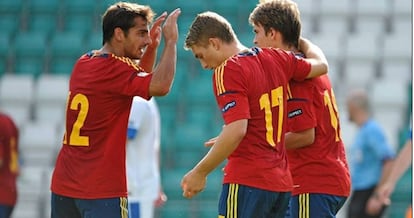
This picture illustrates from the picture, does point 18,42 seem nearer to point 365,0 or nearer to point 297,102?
point 365,0

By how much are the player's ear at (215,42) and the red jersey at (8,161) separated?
4.11 metres

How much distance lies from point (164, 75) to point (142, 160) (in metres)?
3.18

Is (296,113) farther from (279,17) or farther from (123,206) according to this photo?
(123,206)

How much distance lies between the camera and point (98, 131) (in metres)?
5.56

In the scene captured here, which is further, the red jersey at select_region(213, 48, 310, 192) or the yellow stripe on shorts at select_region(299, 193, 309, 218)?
the yellow stripe on shorts at select_region(299, 193, 309, 218)

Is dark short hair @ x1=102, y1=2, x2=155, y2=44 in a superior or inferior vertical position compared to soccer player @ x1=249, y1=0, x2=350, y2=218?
superior

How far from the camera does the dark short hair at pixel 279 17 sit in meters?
5.44

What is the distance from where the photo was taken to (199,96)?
1311 centimetres

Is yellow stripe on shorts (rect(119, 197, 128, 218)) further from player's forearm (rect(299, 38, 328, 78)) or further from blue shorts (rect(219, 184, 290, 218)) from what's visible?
player's forearm (rect(299, 38, 328, 78))

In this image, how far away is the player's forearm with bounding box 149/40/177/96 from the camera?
5414 mm

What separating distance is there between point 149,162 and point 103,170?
10.1 ft

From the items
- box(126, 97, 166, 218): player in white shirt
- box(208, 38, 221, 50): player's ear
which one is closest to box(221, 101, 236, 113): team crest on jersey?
box(208, 38, 221, 50): player's ear

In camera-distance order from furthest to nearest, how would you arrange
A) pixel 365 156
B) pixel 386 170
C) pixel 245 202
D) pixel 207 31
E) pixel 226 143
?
pixel 365 156, pixel 386 170, pixel 207 31, pixel 245 202, pixel 226 143

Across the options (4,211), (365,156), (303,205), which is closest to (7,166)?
(4,211)
